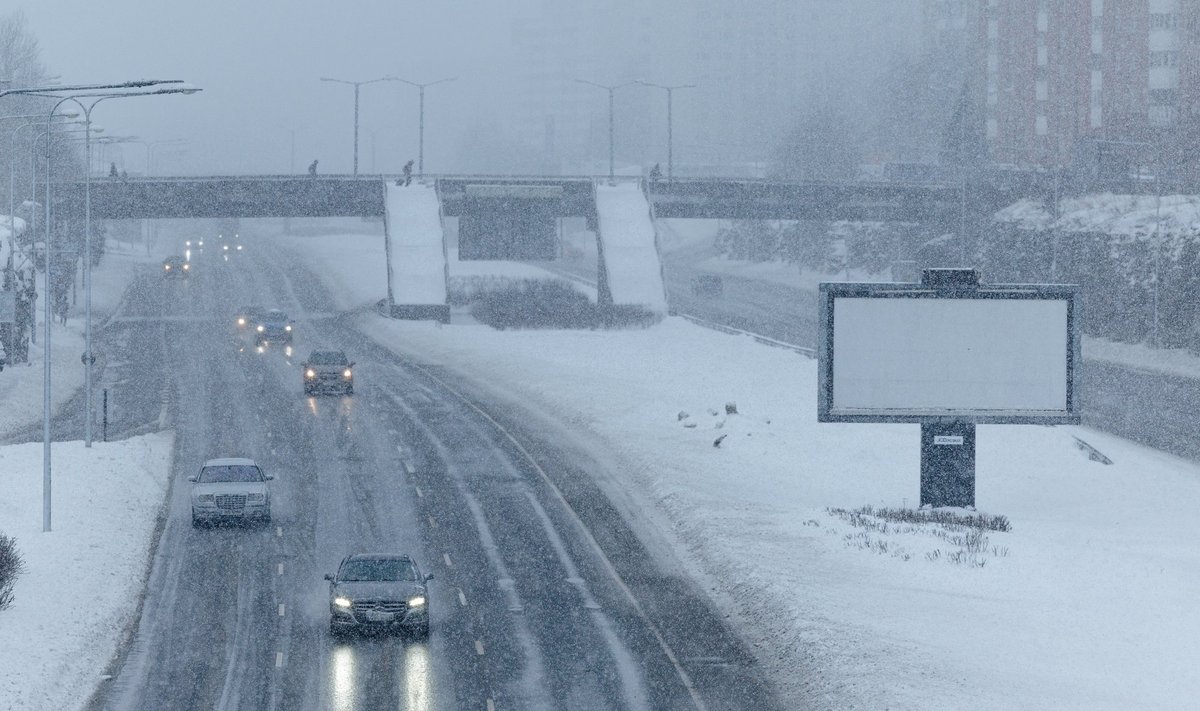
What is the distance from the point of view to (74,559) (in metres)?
30.7

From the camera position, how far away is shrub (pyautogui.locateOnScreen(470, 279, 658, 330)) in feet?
291

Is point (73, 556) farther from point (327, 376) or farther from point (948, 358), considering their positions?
point (327, 376)

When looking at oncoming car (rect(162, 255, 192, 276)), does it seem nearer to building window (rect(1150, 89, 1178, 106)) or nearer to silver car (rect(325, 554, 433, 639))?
building window (rect(1150, 89, 1178, 106))

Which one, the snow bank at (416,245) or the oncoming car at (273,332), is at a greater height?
the snow bank at (416,245)

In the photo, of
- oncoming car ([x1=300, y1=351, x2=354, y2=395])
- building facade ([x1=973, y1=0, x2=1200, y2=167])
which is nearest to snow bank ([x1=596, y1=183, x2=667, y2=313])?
building facade ([x1=973, y1=0, x2=1200, y2=167])

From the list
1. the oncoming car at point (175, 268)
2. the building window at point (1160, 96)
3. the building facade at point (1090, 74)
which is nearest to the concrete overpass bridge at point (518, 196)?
the building facade at point (1090, 74)

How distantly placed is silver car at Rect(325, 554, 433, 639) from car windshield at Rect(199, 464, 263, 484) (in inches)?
426

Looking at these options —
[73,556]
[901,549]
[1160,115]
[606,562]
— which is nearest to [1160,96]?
[1160,115]

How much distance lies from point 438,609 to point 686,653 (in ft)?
17.0

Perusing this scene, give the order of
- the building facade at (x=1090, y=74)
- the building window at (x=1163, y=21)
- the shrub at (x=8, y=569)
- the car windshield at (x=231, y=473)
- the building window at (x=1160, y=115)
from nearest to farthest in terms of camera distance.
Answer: the shrub at (x=8, y=569)
the car windshield at (x=231, y=473)
the building facade at (x=1090, y=74)
the building window at (x=1160, y=115)
the building window at (x=1163, y=21)

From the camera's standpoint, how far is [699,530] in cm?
3431

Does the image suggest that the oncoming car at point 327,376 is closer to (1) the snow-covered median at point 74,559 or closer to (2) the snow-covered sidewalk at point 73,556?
(2) the snow-covered sidewalk at point 73,556

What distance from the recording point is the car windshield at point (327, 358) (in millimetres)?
59250

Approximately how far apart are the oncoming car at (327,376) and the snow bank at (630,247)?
111 feet
